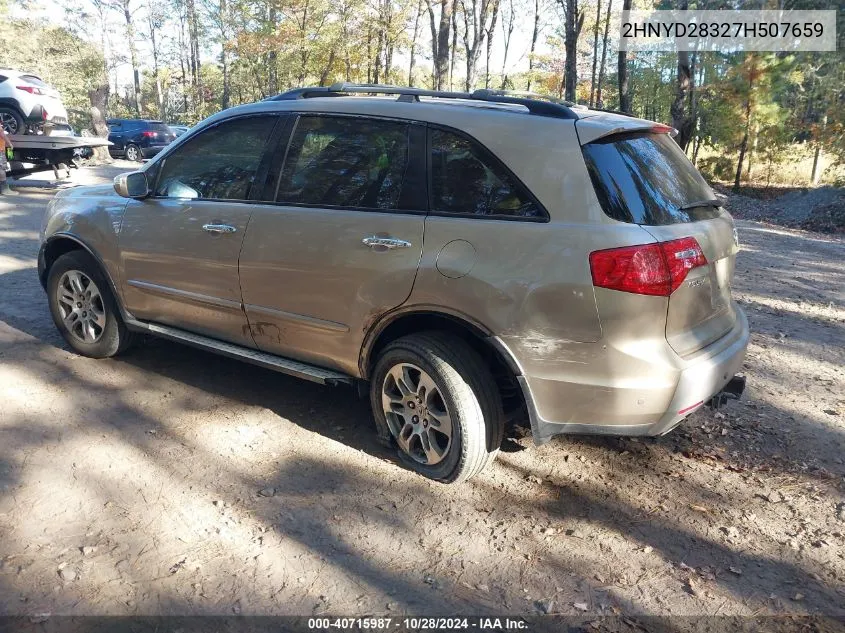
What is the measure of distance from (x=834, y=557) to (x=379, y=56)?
30.5 meters

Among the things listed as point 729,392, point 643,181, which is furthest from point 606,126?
point 729,392

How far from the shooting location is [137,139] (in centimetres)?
2558

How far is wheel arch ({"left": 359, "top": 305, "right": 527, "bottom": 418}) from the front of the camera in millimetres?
3049

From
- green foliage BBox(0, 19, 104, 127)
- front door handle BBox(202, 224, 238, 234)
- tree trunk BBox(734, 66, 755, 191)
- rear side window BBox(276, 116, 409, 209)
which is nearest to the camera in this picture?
rear side window BBox(276, 116, 409, 209)

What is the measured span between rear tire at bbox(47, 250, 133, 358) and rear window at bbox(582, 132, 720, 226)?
3451 millimetres

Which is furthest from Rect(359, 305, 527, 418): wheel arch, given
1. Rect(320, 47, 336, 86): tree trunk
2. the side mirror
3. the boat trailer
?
Rect(320, 47, 336, 86): tree trunk

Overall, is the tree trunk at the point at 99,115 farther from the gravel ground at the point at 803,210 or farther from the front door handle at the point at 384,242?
the front door handle at the point at 384,242

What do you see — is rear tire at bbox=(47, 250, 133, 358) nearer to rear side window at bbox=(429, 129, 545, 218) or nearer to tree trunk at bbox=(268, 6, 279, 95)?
rear side window at bbox=(429, 129, 545, 218)

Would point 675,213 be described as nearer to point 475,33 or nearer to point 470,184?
point 470,184

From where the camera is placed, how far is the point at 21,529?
291 cm

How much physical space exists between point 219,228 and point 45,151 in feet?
40.8

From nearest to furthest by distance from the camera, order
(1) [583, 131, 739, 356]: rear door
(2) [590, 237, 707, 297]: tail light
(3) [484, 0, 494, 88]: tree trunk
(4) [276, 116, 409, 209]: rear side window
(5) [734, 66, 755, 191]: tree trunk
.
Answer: (2) [590, 237, 707, 297]: tail light < (1) [583, 131, 739, 356]: rear door < (4) [276, 116, 409, 209]: rear side window < (5) [734, 66, 755, 191]: tree trunk < (3) [484, 0, 494, 88]: tree trunk

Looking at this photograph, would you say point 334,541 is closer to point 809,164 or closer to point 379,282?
point 379,282

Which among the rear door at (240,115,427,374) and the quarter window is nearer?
the rear door at (240,115,427,374)
